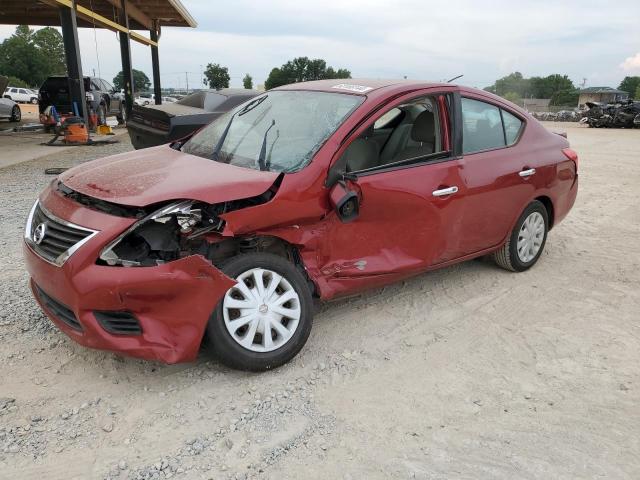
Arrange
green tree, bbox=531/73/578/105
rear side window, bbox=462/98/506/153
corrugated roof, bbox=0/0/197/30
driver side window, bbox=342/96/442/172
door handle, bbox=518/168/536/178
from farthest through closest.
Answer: green tree, bbox=531/73/578/105, corrugated roof, bbox=0/0/197/30, door handle, bbox=518/168/536/178, rear side window, bbox=462/98/506/153, driver side window, bbox=342/96/442/172

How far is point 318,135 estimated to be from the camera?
346cm

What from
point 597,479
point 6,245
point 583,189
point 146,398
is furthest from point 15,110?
point 597,479

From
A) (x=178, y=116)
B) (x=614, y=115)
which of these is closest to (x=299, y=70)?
(x=614, y=115)

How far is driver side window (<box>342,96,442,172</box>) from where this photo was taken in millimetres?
3713

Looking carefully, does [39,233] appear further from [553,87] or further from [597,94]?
[553,87]

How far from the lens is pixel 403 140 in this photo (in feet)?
13.6

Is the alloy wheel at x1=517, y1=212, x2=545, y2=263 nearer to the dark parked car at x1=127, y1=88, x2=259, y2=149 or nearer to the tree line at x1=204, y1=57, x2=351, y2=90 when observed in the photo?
the dark parked car at x1=127, y1=88, x2=259, y2=149

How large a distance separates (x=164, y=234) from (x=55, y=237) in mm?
599

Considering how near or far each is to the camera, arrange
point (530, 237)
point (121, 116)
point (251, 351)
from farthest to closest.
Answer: point (121, 116), point (530, 237), point (251, 351)

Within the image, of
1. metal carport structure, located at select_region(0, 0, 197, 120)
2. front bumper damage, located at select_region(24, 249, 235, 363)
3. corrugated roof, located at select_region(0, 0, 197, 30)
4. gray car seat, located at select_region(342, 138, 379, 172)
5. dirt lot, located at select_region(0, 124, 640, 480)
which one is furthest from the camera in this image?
corrugated roof, located at select_region(0, 0, 197, 30)

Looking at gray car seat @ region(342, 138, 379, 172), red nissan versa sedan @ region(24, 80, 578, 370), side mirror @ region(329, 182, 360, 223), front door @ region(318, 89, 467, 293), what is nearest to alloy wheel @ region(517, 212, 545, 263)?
red nissan versa sedan @ region(24, 80, 578, 370)

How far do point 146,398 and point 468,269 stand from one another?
10.2 ft

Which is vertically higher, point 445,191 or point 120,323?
point 445,191

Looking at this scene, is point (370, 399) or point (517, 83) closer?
point (370, 399)
